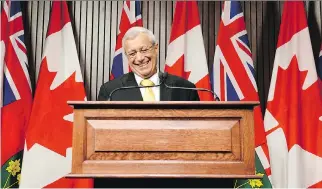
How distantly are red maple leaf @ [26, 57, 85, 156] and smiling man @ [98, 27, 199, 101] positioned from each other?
1.14 metres

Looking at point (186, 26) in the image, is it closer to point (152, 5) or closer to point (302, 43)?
point (152, 5)

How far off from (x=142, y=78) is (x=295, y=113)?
62.9 inches

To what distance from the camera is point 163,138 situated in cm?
165

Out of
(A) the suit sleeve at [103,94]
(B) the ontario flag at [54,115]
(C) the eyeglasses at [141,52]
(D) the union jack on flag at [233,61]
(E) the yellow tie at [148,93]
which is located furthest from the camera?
(D) the union jack on flag at [233,61]

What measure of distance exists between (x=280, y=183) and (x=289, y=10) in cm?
143

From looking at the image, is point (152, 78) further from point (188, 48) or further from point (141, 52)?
point (188, 48)

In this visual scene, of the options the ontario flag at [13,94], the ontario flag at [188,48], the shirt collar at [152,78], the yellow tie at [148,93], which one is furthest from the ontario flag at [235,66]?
the ontario flag at [13,94]

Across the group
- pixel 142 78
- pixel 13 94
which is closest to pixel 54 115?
pixel 13 94

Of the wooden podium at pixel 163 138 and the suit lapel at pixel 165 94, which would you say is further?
the suit lapel at pixel 165 94

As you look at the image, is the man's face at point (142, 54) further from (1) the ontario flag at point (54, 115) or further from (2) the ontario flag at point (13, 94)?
(2) the ontario flag at point (13, 94)

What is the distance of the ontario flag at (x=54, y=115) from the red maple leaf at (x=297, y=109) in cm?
159

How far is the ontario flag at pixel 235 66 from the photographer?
3.43m

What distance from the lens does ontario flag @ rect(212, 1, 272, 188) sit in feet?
11.3

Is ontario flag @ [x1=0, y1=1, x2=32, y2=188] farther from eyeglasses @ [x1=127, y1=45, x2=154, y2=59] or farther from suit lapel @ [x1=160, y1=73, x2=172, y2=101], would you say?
suit lapel @ [x1=160, y1=73, x2=172, y2=101]
